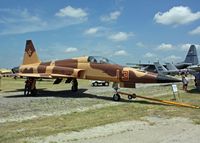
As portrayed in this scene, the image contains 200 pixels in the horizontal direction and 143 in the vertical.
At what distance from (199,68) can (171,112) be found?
Result: 1537 cm

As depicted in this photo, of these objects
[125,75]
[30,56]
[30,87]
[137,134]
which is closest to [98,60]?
[125,75]

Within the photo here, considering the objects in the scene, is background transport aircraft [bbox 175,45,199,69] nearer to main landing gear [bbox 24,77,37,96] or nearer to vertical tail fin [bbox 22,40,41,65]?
vertical tail fin [bbox 22,40,41,65]

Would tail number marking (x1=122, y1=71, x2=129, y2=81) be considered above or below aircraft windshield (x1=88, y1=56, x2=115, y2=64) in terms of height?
below

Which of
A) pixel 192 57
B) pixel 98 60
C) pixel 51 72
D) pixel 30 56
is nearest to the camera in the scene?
pixel 98 60

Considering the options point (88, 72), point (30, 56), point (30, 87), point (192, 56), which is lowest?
point (30, 87)

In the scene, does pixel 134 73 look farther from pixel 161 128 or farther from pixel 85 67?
pixel 161 128

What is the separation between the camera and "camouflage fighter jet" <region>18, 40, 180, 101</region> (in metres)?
18.1

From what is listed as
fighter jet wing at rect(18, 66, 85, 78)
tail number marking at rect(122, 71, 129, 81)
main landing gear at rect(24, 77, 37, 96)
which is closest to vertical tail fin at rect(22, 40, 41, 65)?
fighter jet wing at rect(18, 66, 85, 78)

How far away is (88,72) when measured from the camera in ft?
68.5

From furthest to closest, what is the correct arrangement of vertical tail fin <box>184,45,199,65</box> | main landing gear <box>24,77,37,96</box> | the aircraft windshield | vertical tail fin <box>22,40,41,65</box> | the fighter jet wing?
vertical tail fin <box>184,45,199,65</box> < vertical tail fin <box>22,40,41,65</box> < main landing gear <box>24,77,37,96</box> < the fighter jet wing < the aircraft windshield

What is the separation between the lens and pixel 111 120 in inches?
461

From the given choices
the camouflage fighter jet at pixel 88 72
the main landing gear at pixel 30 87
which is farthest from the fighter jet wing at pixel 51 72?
the main landing gear at pixel 30 87

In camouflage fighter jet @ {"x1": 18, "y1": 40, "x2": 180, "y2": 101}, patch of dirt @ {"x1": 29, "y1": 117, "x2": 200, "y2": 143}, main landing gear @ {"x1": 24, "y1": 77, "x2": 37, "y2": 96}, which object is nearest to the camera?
patch of dirt @ {"x1": 29, "y1": 117, "x2": 200, "y2": 143}

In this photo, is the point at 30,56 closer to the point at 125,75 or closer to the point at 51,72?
the point at 51,72
